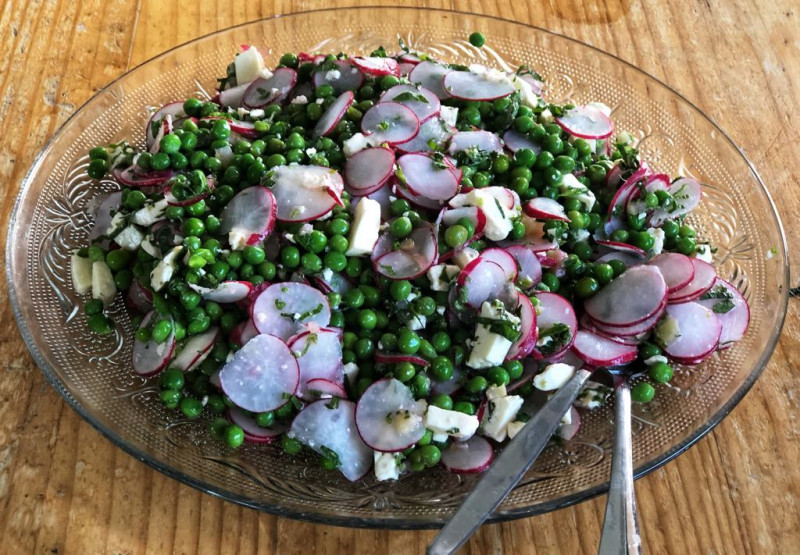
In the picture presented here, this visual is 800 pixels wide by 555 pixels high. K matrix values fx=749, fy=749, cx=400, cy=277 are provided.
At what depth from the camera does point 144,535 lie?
234 cm

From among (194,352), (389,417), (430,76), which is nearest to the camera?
(389,417)

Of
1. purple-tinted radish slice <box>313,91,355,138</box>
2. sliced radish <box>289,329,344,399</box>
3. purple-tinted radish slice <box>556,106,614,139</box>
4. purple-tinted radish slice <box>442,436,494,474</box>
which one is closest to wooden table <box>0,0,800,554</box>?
purple-tinted radish slice <box>442,436,494,474</box>

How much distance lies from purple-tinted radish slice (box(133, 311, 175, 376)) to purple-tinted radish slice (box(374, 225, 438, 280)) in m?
0.71

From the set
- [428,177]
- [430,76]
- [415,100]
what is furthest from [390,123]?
[430,76]

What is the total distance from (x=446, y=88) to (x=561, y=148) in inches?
19.9

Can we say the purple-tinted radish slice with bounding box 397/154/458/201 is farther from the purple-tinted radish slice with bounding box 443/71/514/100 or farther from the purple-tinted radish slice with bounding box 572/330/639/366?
the purple-tinted radish slice with bounding box 572/330/639/366

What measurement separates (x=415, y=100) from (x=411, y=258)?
671mm

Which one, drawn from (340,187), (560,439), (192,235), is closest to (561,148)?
(340,187)

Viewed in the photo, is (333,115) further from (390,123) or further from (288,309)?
(288,309)

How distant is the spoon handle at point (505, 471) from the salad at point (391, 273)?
79mm

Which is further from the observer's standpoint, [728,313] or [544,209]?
[544,209]

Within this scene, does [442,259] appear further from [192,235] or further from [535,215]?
[192,235]

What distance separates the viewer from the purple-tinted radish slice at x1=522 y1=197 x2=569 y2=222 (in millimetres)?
2611

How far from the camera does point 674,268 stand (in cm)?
254
